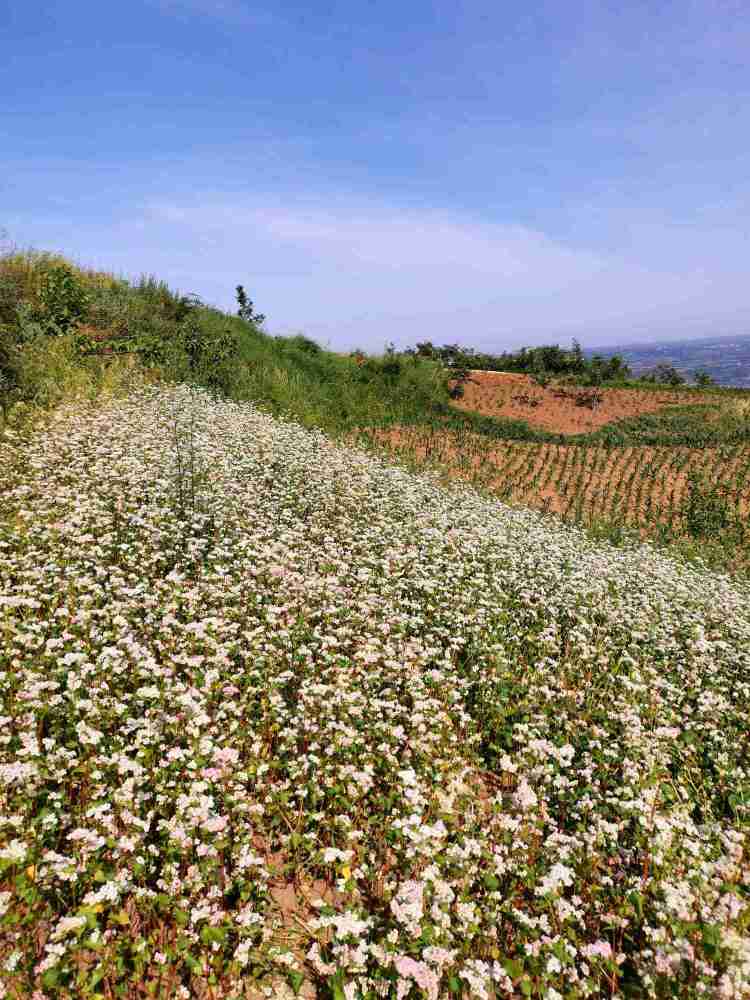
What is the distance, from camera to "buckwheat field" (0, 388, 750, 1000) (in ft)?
10.4

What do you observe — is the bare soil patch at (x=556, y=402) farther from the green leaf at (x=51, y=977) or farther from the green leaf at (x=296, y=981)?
the green leaf at (x=51, y=977)

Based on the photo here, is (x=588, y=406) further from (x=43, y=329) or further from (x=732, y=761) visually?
(x=732, y=761)

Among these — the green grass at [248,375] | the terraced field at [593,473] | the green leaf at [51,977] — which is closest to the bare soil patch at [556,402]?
the green grass at [248,375]

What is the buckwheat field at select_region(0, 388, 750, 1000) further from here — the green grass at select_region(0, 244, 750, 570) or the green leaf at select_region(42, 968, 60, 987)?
the green grass at select_region(0, 244, 750, 570)

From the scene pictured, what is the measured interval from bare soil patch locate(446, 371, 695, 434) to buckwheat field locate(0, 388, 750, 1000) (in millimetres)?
22808

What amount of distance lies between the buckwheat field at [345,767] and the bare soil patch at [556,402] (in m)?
22.8

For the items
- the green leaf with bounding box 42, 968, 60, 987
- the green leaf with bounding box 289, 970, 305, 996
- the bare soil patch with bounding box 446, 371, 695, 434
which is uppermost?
the bare soil patch with bounding box 446, 371, 695, 434

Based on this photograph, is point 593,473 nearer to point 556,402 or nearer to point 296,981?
point 556,402

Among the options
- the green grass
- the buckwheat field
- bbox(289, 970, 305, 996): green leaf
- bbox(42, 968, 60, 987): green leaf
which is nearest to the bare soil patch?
the green grass

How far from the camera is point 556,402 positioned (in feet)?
106

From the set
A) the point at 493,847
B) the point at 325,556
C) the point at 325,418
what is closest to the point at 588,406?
the point at 325,418

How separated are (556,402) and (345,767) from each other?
31061mm

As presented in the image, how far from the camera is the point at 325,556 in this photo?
7527 mm

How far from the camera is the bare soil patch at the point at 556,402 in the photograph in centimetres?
3023
